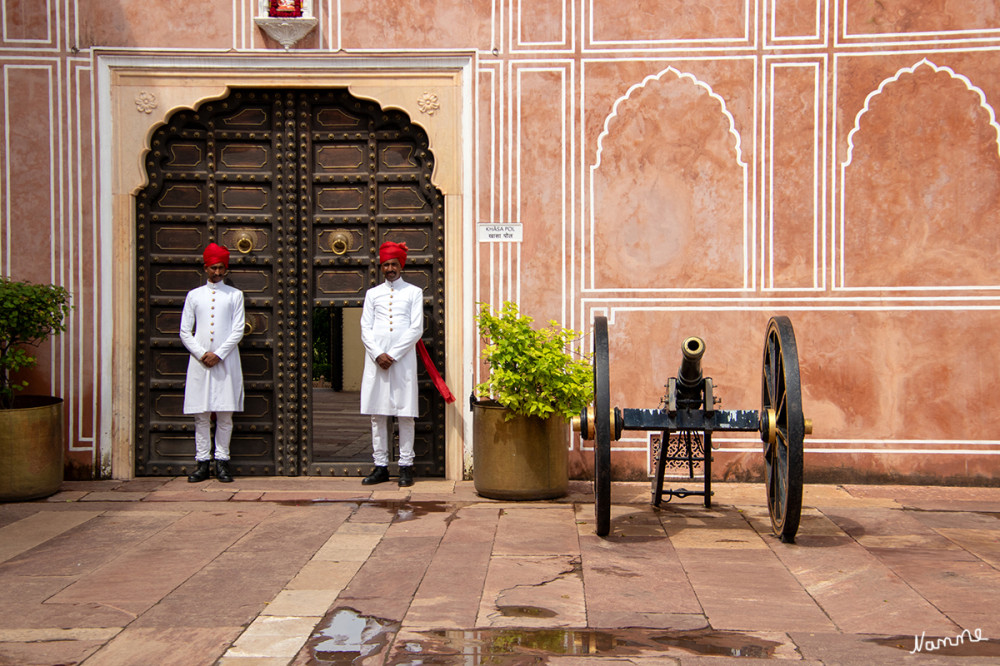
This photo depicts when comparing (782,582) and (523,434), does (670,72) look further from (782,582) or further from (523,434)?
(782,582)

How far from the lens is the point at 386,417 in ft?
23.4

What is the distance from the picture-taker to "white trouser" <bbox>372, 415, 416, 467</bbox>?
698cm

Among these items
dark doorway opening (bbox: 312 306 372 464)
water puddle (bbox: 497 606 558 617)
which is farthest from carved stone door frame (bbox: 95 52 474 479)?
water puddle (bbox: 497 606 558 617)

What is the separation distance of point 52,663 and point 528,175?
4.78m

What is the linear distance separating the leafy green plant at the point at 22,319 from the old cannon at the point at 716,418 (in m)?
3.75

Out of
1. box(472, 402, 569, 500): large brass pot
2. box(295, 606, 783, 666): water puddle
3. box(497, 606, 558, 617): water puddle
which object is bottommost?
box(295, 606, 783, 666): water puddle

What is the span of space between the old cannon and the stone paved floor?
11.4 inches

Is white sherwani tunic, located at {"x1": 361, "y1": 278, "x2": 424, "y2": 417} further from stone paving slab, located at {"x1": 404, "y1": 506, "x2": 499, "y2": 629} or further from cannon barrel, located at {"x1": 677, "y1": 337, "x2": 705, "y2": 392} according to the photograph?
cannon barrel, located at {"x1": 677, "y1": 337, "x2": 705, "y2": 392}

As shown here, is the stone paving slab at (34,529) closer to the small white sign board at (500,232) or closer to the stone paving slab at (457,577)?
the stone paving slab at (457,577)

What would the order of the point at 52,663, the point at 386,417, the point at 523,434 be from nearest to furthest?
the point at 52,663, the point at 523,434, the point at 386,417

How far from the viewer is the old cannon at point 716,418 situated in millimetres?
4996

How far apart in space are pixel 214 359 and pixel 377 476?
1.43 meters

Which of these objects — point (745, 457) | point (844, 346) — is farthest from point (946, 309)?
point (745, 457)

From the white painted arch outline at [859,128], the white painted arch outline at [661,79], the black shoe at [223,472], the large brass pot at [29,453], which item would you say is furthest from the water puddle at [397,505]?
the white painted arch outline at [859,128]
